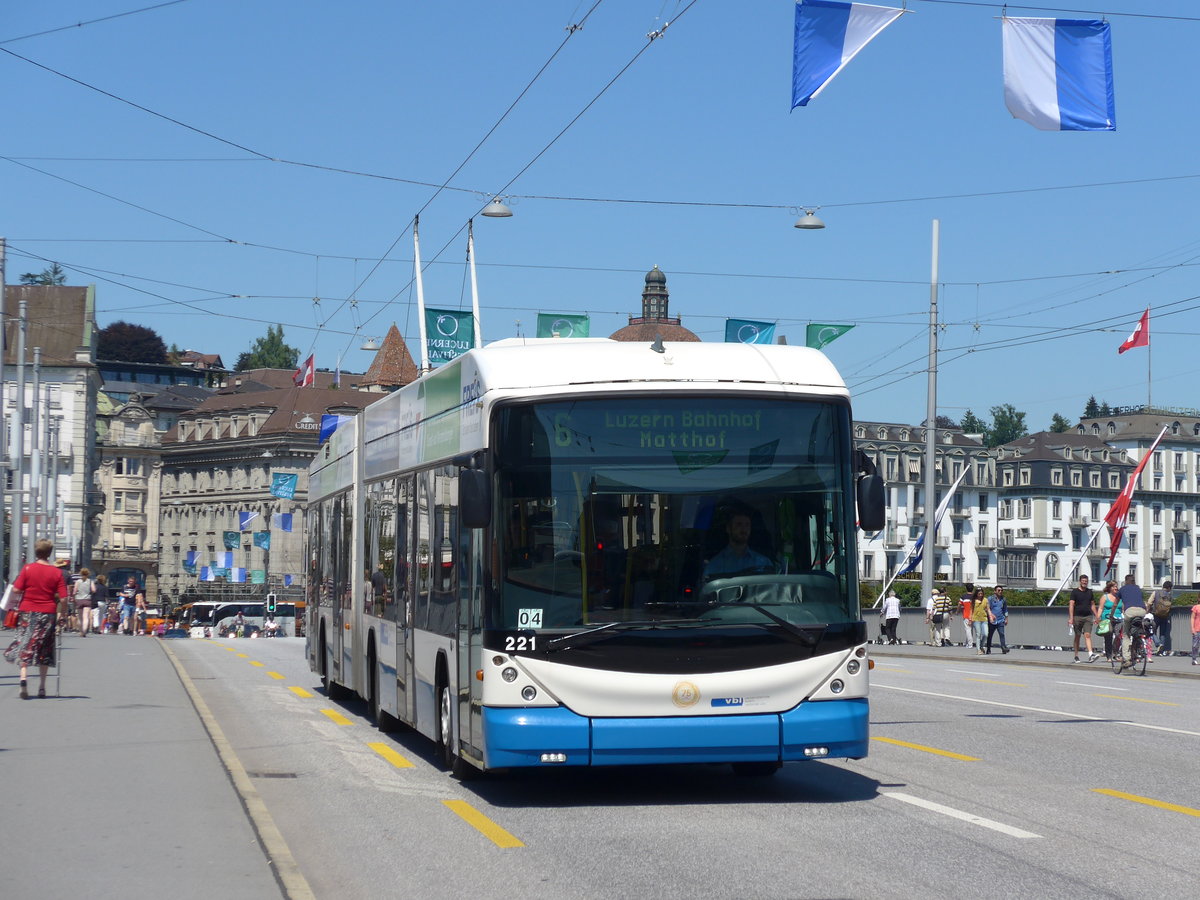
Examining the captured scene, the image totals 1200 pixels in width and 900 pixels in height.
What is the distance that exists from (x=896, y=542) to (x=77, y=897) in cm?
13750

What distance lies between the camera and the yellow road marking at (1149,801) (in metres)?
10.9

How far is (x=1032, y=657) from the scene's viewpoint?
126 feet

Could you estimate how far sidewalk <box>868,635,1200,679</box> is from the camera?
1260 inches

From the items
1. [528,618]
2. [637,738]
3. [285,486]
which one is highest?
[285,486]

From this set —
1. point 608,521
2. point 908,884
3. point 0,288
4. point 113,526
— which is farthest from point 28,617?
point 113,526

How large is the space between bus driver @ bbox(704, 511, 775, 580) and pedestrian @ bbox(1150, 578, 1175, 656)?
89.5 feet

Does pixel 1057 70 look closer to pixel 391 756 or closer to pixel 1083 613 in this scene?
pixel 391 756

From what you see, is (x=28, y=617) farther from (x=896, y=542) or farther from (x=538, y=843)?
(x=896, y=542)

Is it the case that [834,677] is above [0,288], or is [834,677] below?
below

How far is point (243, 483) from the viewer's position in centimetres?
14762

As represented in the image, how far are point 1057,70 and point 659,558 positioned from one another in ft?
24.2

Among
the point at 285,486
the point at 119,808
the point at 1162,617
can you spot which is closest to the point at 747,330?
the point at 1162,617

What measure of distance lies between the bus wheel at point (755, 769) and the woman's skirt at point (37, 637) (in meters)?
9.49

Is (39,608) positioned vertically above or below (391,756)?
above
